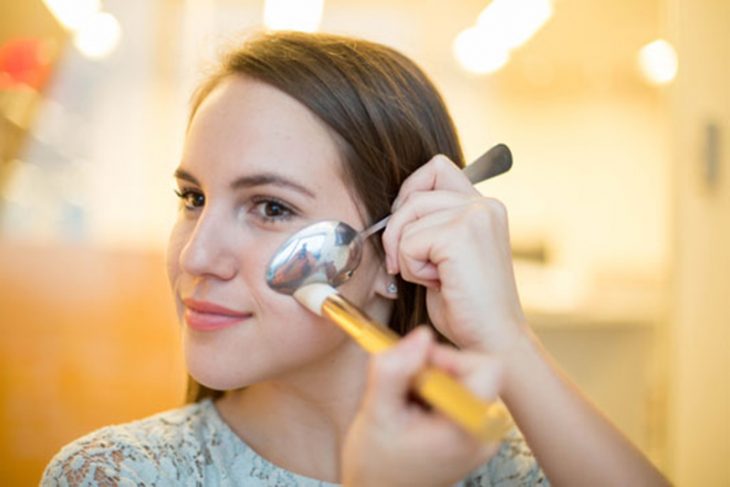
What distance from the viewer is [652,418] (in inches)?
123

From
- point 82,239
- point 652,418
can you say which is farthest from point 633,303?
point 82,239

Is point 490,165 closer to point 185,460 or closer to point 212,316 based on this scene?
point 212,316

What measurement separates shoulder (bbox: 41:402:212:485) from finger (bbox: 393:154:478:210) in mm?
426

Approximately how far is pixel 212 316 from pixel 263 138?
0.22 metres

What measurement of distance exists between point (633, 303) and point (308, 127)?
10.9 feet

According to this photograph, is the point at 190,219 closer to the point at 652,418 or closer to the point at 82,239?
the point at 82,239

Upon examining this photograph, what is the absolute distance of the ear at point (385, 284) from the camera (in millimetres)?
969

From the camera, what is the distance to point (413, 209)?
84cm

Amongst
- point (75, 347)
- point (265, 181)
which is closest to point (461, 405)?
point (265, 181)

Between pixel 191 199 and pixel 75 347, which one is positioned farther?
pixel 75 347

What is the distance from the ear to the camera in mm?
969

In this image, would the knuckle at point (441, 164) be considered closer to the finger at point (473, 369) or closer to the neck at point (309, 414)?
the neck at point (309, 414)

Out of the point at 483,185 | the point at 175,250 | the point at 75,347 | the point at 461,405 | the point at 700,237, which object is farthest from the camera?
the point at 483,185

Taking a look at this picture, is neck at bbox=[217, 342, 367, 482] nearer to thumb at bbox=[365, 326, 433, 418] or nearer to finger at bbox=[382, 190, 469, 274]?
finger at bbox=[382, 190, 469, 274]
